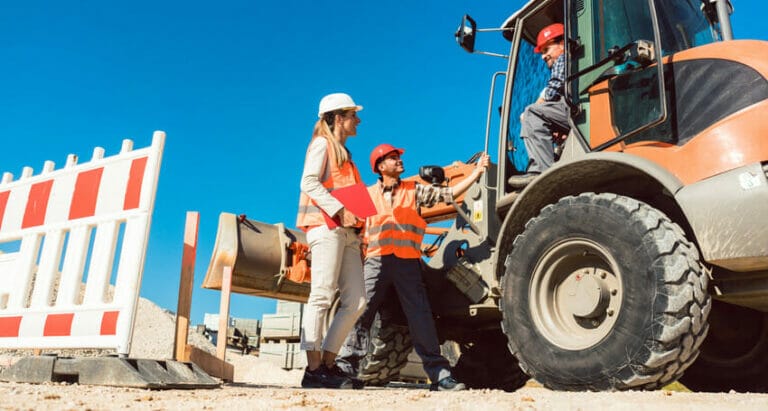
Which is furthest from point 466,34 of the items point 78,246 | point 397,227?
point 78,246

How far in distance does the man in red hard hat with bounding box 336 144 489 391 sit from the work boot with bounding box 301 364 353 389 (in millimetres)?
550

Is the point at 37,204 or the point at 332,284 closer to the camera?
the point at 332,284

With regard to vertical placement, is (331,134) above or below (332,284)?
above

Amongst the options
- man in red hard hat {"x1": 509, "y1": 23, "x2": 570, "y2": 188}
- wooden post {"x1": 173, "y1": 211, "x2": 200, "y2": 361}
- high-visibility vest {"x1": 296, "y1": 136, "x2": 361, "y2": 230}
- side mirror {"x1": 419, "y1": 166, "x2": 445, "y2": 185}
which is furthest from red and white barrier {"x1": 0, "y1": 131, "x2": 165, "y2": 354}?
man in red hard hat {"x1": 509, "y1": 23, "x2": 570, "y2": 188}

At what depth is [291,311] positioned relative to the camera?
13.7m

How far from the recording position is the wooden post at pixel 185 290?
4.14 m

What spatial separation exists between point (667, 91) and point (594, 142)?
55 centimetres

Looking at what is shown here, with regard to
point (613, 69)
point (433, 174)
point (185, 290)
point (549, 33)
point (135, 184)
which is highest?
point (549, 33)

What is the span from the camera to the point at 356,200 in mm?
4316

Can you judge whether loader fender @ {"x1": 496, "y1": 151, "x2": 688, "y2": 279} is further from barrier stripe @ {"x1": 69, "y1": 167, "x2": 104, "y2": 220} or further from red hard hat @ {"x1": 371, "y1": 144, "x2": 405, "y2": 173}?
barrier stripe @ {"x1": 69, "y1": 167, "x2": 104, "y2": 220}

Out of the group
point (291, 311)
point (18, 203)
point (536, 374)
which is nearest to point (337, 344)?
point (536, 374)

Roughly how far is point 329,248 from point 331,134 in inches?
33.6

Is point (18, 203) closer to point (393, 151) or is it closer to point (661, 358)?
point (393, 151)

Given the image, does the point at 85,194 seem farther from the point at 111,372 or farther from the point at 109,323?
the point at 111,372
